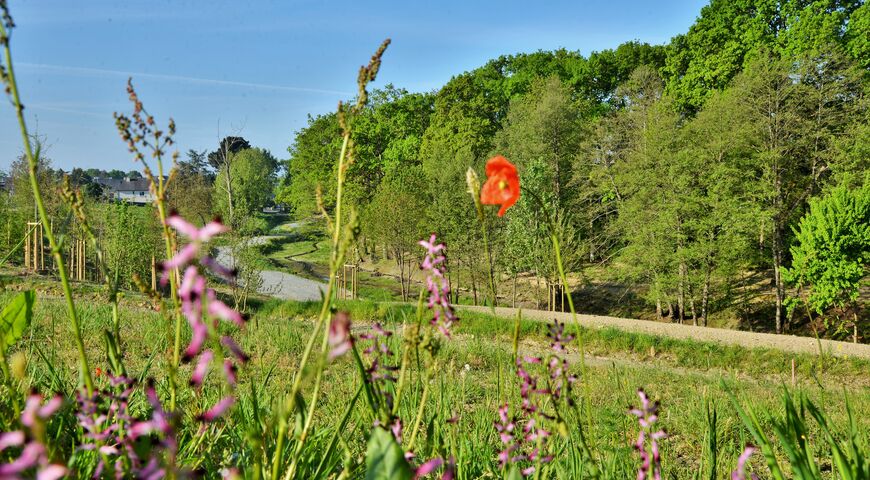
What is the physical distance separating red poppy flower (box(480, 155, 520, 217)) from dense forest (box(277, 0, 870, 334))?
15.1 m

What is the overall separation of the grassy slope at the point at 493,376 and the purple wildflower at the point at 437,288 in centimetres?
35

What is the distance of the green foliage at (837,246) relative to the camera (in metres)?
16.8

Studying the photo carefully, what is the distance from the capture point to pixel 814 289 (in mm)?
17953

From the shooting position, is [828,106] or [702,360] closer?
[702,360]

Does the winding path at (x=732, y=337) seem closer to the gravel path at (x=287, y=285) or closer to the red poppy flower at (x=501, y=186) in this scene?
the red poppy flower at (x=501, y=186)

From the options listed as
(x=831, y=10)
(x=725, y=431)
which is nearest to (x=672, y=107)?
(x=831, y=10)

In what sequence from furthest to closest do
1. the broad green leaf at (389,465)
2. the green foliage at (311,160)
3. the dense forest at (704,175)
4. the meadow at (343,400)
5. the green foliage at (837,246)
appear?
1. the green foliage at (311,160)
2. the dense forest at (704,175)
3. the green foliage at (837,246)
4. the broad green leaf at (389,465)
5. the meadow at (343,400)

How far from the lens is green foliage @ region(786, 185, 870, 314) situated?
663 inches

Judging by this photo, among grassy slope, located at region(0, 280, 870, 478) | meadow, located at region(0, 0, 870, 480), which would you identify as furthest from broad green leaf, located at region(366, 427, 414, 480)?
grassy slope, located at region(0, 280, 870, 478)

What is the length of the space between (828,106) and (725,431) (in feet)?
70.2

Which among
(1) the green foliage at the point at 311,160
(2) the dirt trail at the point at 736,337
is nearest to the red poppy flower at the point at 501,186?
(2) the dirt trail at the point at 736,337

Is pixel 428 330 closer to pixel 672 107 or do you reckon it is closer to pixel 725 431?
pixel 725 431

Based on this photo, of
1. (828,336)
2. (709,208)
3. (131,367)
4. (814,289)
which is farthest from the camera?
(709,208)

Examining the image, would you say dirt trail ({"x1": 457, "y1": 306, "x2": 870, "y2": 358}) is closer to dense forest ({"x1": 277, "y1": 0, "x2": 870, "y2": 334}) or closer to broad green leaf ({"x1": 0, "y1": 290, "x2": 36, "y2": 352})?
dense forest ({"x1": 277, "y1": 0, "x2": 870, "y2": 334})
